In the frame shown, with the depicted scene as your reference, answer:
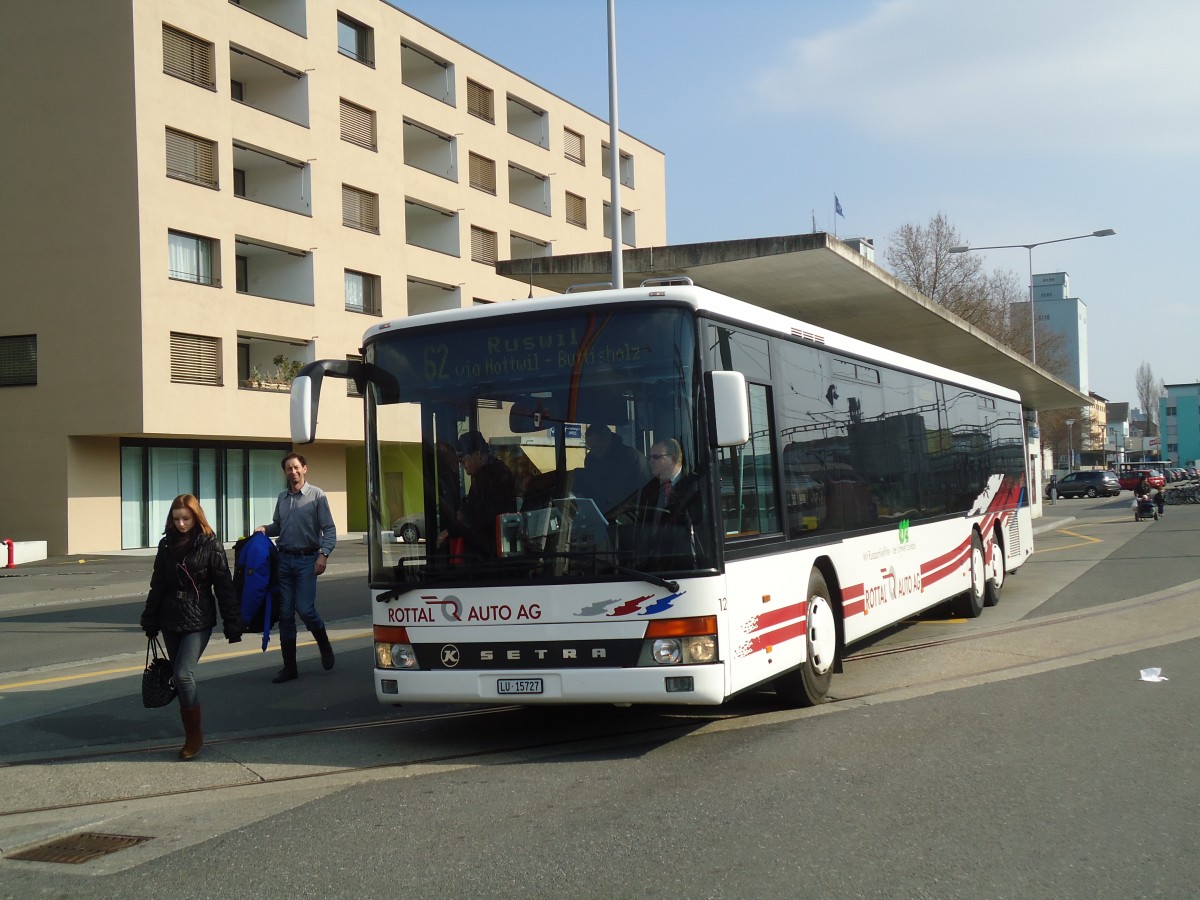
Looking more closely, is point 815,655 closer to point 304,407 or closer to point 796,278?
point 304,407

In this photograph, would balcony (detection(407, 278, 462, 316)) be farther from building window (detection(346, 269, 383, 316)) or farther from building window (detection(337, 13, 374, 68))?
building window (detection(337, 13, 374, 68))

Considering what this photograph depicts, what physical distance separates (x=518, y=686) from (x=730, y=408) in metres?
2.08

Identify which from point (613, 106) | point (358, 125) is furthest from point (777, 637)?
point (358, 125)

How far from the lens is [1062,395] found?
4356 cm

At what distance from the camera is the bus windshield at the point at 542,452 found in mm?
7129

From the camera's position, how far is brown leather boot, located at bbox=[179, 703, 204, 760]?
25.3 feet

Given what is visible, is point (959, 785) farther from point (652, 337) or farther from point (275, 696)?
point (275, 696)

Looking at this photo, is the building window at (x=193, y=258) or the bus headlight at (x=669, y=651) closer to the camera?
the bus headlight at (x=669, y=651)

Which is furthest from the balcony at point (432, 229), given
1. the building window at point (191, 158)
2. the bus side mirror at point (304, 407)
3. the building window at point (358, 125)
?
the bus side mirror at point (304, 407)

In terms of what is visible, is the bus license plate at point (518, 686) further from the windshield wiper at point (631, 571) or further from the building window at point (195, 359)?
the building window at point (195, 359)

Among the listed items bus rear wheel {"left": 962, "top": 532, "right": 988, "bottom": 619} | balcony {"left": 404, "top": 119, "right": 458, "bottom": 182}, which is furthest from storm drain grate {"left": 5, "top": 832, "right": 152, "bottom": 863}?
balcony {"left": 404, "top": 119, "right": 458, "bottom": 182}

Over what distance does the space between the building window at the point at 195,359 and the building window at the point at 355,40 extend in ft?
42.4

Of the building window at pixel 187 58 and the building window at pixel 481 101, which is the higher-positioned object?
the building window at pixel 481 101

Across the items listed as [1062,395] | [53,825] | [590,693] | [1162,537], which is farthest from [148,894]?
[1062,395]
